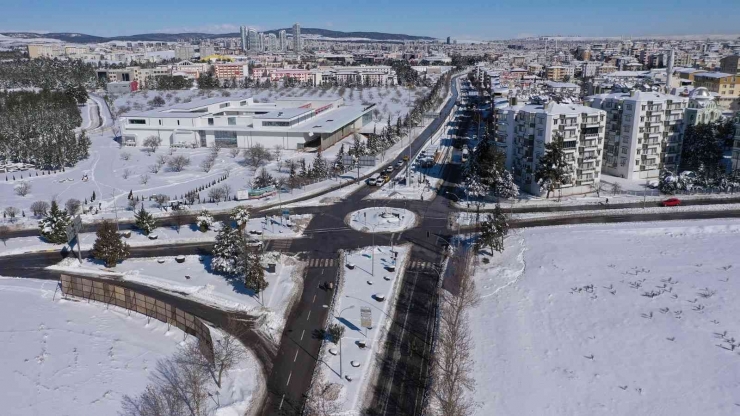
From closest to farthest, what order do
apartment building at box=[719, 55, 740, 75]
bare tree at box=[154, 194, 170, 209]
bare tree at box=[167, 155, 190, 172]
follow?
bare tree at box=[154, 194, 170, 209] < bare tree at box=[167, 155, 190, 172] < apartment building at box=[719, 55, 740, 75]

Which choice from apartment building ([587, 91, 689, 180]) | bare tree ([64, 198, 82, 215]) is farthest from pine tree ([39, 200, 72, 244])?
apartment building ([587, 91, 689, 180])

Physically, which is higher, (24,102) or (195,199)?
(24,102)

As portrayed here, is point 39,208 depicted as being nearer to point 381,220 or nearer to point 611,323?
point 381,220

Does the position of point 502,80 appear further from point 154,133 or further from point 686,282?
point 686,282

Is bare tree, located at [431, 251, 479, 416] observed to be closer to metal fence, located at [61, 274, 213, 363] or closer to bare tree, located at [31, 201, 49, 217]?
metal fence, located at [61, 274, 213, 363]

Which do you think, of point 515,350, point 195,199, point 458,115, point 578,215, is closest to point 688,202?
point 578,215

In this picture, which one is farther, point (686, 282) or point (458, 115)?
point (458, 115)

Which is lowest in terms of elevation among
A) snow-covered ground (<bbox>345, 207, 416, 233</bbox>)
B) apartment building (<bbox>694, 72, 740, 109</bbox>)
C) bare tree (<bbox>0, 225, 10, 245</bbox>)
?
bare tree (<bbox>0, 225, 10, 245</bbox>)
